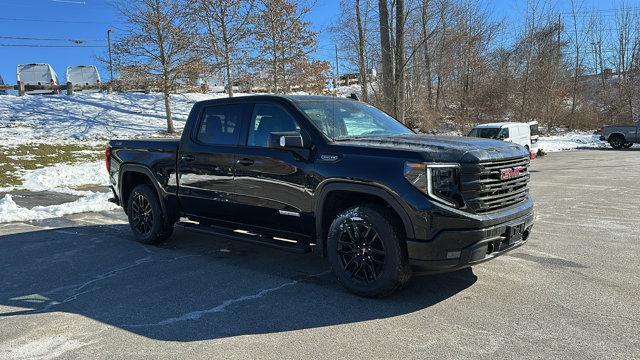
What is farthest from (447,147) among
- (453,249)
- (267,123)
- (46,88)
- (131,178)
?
(46,88)

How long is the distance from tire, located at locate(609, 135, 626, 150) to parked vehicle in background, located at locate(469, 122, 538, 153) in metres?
10.1

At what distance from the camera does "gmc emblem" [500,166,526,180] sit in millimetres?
4438

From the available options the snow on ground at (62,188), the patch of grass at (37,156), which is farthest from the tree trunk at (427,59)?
the patch of grass at (37,156)

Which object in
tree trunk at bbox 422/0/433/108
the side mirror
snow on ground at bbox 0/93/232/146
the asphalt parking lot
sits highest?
tree trunk at bbox 422/0/433/108

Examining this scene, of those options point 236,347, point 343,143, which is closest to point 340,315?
point 236,347

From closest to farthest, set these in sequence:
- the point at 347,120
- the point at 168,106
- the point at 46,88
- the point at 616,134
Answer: the point at 347,120
the point at 168,106
the point at 616,134
the point at 46,88

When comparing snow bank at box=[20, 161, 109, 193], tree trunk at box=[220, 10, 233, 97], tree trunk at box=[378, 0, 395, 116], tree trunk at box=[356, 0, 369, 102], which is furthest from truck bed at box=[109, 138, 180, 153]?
tree trunk at box=[356, 0, 369, 102]

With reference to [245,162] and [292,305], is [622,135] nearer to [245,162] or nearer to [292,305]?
[245,162]

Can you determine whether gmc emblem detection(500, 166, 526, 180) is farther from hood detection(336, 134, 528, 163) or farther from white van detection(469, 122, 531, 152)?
white van detection(469, 122, 531, 152)

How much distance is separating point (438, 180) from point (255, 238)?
2227mm

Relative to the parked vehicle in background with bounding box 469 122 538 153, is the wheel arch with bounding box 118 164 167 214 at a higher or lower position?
lower

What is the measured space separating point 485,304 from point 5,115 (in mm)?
29772

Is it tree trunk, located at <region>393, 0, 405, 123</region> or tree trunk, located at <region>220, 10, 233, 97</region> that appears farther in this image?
tree trunk, located at <region>220, 10, 233, 97</region>

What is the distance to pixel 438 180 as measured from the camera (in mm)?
4121
